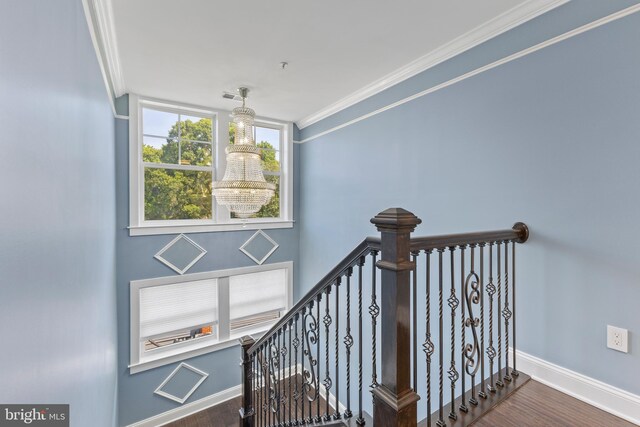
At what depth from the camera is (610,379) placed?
5.35ft

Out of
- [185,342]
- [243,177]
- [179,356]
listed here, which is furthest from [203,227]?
[179,356]

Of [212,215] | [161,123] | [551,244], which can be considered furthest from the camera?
[212,215]

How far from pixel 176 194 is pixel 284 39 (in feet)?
8.40

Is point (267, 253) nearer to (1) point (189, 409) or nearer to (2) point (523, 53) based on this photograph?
(1) point (189, 409)

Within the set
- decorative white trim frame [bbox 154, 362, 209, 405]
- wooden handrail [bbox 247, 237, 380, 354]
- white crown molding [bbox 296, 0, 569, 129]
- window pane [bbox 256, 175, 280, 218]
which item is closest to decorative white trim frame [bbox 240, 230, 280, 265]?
window pane [bbox 256, 175, 280, 218]

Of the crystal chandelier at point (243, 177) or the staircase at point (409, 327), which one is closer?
the staircase at point (409, 327)

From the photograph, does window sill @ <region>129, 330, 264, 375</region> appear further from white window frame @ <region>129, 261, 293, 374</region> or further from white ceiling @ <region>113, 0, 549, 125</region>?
white ceiling @ <region>113, 0, 549, 125</region>

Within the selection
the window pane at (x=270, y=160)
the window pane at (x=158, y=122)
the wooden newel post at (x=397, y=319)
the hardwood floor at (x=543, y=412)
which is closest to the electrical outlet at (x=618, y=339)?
the hardwood floor at (x=543, y=412)

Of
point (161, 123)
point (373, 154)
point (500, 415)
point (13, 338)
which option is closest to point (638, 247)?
point (500, 415)

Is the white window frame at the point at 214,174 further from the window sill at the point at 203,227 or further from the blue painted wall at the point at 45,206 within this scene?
the blue painted wall at the point at 45,206

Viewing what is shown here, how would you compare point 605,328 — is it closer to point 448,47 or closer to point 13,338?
point 448,47

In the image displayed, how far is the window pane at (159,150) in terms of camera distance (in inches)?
148

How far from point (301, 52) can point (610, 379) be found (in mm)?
3141

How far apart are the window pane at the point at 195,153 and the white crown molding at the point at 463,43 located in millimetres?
2027
